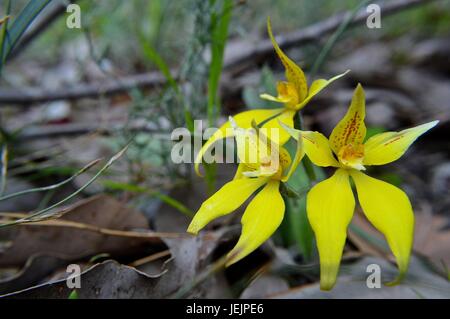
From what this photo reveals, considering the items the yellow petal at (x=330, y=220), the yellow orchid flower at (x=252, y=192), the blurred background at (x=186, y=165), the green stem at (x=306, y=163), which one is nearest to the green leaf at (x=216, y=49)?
the blurred background at (x=186, y=165)

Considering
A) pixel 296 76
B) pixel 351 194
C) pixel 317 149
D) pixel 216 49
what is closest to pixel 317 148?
pixel 317 149

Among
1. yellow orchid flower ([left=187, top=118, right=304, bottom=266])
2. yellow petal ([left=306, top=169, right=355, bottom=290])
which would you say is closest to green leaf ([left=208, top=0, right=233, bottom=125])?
yellow orchid flower ([left=187, top=118, right=304, bottom=266])

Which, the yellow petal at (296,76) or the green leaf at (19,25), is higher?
the green leaf at (19,25)

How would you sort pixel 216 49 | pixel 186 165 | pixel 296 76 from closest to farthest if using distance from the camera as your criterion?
pixel 296 76
pixel 216 49
pixel 186 165

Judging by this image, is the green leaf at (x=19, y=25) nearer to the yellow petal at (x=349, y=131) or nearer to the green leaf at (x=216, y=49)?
the green leaf at (x=216, y=49)

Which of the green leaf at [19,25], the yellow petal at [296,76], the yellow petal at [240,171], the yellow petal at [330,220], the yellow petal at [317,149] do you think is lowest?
the yellow petal at [330,220]

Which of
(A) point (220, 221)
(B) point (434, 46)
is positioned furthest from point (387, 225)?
(B) point (434, 46)

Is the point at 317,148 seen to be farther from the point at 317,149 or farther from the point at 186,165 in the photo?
the point at 186,165
